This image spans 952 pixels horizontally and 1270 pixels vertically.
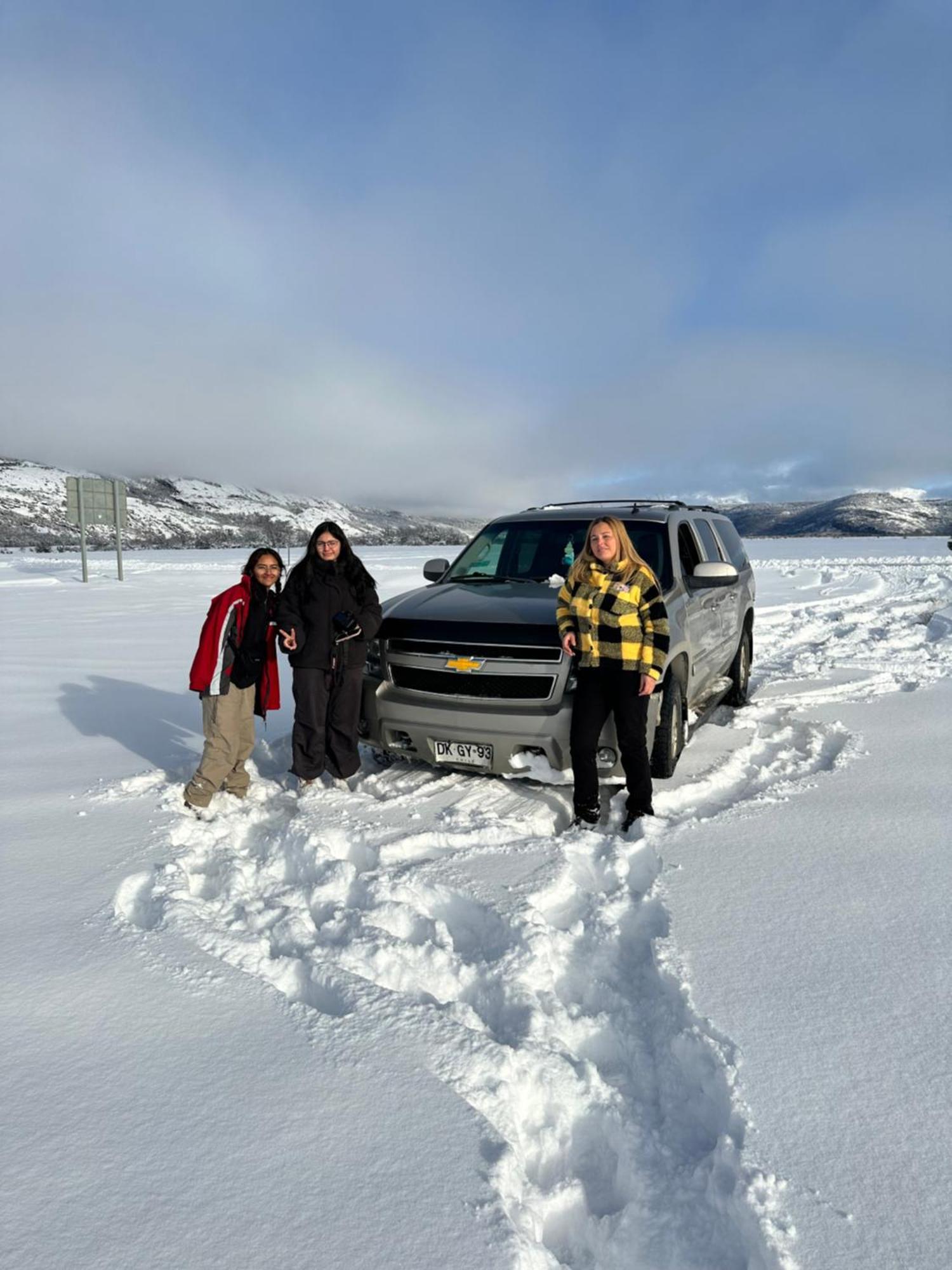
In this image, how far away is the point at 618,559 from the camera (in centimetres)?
430

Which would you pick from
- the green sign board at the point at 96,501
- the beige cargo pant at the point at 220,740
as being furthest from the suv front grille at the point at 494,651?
the green sign board at the point at 96,501

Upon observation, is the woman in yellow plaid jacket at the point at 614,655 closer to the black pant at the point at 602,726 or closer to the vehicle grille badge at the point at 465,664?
the black pant at the point at 602,726

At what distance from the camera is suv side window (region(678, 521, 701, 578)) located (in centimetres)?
570

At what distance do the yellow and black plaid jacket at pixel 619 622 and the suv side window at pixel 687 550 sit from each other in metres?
1.45

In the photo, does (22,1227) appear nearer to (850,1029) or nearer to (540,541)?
(850,1029)

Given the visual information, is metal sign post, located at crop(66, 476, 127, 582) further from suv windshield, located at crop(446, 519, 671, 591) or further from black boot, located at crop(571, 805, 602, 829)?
black boot, located at crop(571, 805, 602, 829)

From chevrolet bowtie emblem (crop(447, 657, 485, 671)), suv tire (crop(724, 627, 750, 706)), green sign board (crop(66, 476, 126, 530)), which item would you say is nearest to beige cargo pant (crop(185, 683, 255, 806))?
chevrolet bowtie emblem (crop(447, 657, 485, 671))

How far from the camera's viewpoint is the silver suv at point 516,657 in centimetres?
444

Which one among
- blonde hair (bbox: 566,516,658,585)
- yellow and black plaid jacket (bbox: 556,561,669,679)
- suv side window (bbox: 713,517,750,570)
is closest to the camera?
yellow and black plaid jacket (bbox: 556,561,669,679)

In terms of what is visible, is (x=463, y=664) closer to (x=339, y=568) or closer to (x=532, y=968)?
(x=339, y=568)

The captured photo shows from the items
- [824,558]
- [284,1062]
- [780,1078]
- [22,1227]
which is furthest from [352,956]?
[824,558]

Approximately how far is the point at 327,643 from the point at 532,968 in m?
2.44

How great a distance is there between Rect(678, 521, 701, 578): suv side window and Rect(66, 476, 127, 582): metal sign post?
20.6 metres

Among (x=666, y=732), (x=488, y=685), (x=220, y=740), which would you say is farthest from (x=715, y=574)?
(x=220, y=740)
